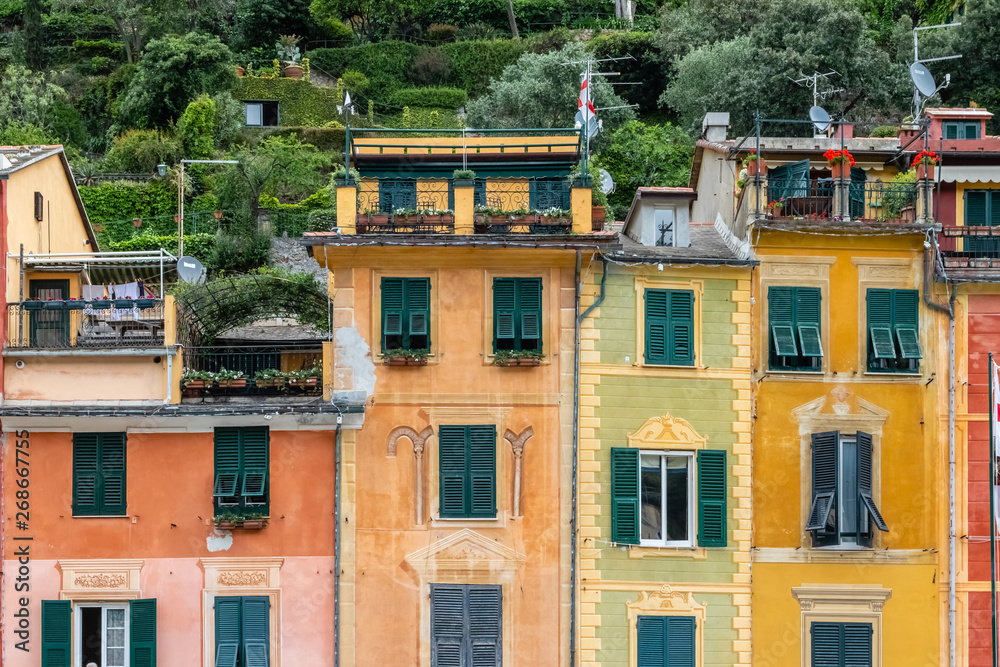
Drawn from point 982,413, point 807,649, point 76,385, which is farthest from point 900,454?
point 76,385

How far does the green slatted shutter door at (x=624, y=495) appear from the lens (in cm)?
2975

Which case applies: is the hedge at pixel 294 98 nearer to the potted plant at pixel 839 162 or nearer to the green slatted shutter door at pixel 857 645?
the potted plant at pixel 839 162

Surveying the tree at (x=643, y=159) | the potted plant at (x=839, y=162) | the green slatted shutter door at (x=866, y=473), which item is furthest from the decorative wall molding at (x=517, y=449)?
the tree at (x=643, y=159)

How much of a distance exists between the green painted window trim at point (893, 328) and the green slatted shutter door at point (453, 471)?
29.0 feet

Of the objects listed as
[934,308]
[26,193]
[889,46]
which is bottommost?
[934,308]

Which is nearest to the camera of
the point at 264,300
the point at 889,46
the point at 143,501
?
the point at 143,501

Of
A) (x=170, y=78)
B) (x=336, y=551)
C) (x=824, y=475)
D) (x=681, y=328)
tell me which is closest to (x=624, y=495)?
(x=681, y=328)

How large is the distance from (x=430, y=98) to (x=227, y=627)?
4395 cm

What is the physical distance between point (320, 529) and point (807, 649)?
10299 mm

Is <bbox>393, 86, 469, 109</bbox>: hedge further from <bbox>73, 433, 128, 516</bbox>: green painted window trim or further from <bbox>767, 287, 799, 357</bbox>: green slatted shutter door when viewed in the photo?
<bbox>73, 433, 128, 516</bbox>: green painted window trim

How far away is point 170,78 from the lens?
59156mm

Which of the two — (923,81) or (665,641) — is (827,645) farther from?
(923,81)

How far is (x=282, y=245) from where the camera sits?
48.1 metres

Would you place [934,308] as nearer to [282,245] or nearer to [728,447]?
[728,447]
